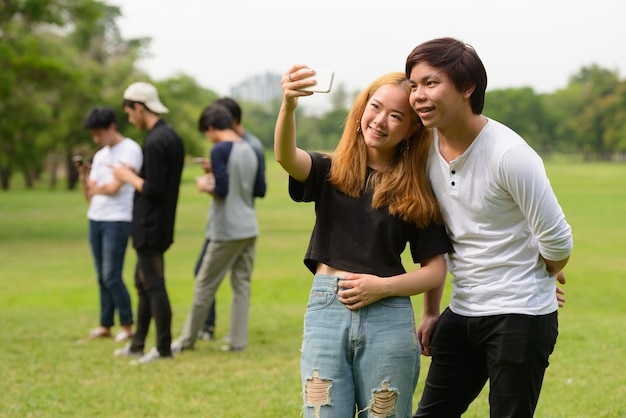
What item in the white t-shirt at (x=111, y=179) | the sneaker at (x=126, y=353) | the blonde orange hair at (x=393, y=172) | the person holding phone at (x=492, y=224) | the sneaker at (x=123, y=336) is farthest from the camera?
the sneaker at (x=123, y=336)

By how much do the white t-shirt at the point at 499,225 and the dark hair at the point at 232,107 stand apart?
4445mm

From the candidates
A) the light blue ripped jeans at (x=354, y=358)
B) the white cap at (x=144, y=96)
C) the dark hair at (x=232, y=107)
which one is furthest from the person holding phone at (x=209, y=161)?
the light blue ripped jeans at (x=354, y=358)

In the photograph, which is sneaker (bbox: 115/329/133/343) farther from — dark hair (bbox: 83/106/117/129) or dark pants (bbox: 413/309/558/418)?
dark pants (bbox: 413/309/558/418)

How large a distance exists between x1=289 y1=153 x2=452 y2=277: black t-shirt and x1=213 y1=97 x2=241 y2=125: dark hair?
4350 millimetres

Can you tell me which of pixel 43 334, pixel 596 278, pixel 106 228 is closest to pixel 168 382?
pixel 106 228

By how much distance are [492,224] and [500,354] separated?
51 centimetres

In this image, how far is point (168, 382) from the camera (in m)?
6.30

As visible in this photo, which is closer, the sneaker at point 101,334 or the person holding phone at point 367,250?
the person holding phone at point 367,250

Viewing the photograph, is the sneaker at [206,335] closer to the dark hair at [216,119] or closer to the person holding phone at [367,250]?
the dark hair at [216,119]

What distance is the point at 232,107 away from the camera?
25.3 ft

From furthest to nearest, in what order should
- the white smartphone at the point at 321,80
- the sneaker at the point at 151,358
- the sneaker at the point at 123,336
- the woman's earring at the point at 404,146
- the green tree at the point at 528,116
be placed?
the green tree at the point at 528,116
the sneaker at the point at 123,336
the sneaker at the point at 151,358
the woman's earring at the point at 404,146
the white smartphone at the point at 321,80

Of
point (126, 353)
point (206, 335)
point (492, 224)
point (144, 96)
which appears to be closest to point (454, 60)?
point (492, 224)

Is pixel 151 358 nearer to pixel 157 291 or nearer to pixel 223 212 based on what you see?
pixel 157 291

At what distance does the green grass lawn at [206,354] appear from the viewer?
567cm
